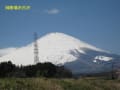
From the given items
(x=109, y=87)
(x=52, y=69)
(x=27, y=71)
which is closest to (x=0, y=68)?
(x=27, y=71)

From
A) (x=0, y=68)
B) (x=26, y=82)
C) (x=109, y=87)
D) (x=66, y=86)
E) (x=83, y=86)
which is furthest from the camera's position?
(x=0, y=68)

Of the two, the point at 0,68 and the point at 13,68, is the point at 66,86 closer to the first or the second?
the point at 0,68

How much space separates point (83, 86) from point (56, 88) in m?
5.69

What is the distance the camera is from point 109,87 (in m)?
36.3

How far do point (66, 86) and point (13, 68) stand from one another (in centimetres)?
10304

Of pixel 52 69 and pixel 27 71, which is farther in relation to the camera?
pixel 52 69

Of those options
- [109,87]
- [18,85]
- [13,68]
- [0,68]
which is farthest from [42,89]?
[13,68]

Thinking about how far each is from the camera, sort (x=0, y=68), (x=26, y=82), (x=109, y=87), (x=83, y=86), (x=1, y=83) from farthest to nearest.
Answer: (x=0, y=68), (x=109, y=87), (x=83, y=86), (x=26, y=82), (x=1, y=83)

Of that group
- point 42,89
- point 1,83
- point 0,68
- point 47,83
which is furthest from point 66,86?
point 0,68

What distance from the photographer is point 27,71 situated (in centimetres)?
12562

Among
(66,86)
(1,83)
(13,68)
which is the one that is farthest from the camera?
(13,68)

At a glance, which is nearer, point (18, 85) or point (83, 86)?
point (18, 85)

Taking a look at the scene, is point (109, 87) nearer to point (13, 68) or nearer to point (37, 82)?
point (37, 82)

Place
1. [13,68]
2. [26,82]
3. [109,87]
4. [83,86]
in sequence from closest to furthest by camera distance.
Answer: [26,82]
[83,86]
[109,87]
[13,68]
